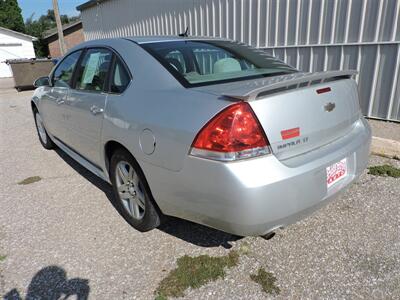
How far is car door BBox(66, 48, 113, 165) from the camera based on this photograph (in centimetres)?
287

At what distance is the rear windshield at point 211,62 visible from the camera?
2375 millimetres

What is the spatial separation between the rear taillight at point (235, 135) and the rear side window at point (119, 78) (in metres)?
1.04

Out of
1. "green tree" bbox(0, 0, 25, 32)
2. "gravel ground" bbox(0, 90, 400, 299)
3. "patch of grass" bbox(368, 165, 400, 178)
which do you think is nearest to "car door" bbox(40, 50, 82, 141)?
"gravel ground" bbox(0, 90, 400, 299)

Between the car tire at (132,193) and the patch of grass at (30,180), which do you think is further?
the patch of grass at (30,180)

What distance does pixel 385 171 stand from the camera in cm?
359

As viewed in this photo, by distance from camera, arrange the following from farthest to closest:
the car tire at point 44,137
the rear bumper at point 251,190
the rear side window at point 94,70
A: the car tire at point 44,137, the rear side window at point 94,70, the rear bumper at point 251,190

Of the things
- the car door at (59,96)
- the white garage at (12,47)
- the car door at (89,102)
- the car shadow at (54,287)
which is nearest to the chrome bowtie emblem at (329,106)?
the car door at (89,102)

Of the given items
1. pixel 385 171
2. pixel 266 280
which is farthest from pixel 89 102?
pixel 385 171

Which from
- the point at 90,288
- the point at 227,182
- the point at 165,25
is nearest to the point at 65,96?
the point at 90,288

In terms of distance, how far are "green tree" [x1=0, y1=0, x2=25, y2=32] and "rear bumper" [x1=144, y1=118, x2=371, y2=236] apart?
54466mm

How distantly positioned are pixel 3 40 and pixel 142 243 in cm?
3471

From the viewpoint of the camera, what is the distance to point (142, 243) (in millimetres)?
2602

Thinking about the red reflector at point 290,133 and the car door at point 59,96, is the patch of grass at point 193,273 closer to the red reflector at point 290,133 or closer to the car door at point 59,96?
the red reflector at point 290,133

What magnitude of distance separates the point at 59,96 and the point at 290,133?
288 cm
